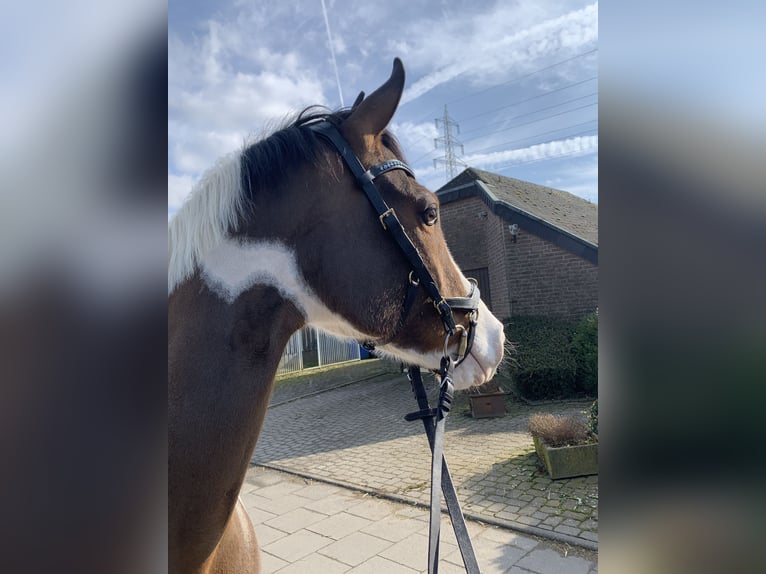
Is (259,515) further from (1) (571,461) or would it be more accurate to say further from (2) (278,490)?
(1) (571,461)

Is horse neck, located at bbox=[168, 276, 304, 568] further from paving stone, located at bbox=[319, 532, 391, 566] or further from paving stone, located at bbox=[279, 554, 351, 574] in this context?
paving stone, located at bbox=[319, 532, 391, 566]

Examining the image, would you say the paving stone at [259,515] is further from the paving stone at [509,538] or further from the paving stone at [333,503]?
the paving stone at [509,538]

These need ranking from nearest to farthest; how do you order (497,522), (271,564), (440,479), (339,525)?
(440,479) < (271,564) < (497,522) < (339,525)

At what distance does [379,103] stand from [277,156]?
1.19 ft

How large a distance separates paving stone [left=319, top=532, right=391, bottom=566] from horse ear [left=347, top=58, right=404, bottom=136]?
3429 mm

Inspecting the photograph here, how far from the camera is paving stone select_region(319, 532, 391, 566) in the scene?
364cm

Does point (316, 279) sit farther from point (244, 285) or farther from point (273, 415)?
point (273, 415)

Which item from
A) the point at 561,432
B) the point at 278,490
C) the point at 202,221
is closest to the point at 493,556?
the point at 561,432

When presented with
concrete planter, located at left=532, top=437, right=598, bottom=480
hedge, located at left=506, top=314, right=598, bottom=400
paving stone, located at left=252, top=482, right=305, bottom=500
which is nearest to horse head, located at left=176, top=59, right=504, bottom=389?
concrete planter, located at left=532, top=437, right=598, bottom=480

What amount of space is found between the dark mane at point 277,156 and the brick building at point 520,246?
8263 mm

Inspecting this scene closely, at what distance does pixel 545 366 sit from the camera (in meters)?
8.28

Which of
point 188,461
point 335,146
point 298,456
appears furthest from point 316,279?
point 298,456

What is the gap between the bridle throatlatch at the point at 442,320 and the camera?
1.27 meters

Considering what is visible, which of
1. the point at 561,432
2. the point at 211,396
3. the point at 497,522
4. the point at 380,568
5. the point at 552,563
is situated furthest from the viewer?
the point at 561,432
